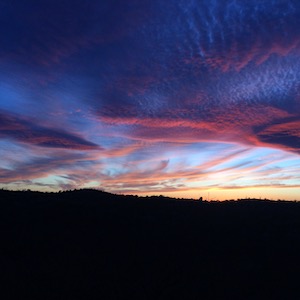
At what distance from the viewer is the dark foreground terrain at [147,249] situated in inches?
517

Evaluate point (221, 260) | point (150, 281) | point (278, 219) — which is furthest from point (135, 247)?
point (278, 219)

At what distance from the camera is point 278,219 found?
2038 centimetres

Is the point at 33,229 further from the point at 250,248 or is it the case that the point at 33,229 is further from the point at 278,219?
the point at 278,219

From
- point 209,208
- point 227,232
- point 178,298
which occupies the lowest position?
point 178,298

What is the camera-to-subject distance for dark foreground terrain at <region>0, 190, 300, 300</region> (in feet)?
43.1

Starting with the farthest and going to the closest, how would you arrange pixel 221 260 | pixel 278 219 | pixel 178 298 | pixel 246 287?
pixel 278 219
pixel 221 260
pixel 246 287
pixel 178 298

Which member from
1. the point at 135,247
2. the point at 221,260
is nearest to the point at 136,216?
the point at 135,247

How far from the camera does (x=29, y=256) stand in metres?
16.1

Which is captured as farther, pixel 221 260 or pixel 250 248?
pixel 250 248

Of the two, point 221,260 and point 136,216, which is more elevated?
→ point 136,216

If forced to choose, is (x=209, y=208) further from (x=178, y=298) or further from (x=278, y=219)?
(x=178, y=298)

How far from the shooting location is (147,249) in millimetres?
16594

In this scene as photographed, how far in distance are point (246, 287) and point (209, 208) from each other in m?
9.82

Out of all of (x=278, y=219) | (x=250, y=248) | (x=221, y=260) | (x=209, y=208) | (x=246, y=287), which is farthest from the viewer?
(x=209, y=208)
